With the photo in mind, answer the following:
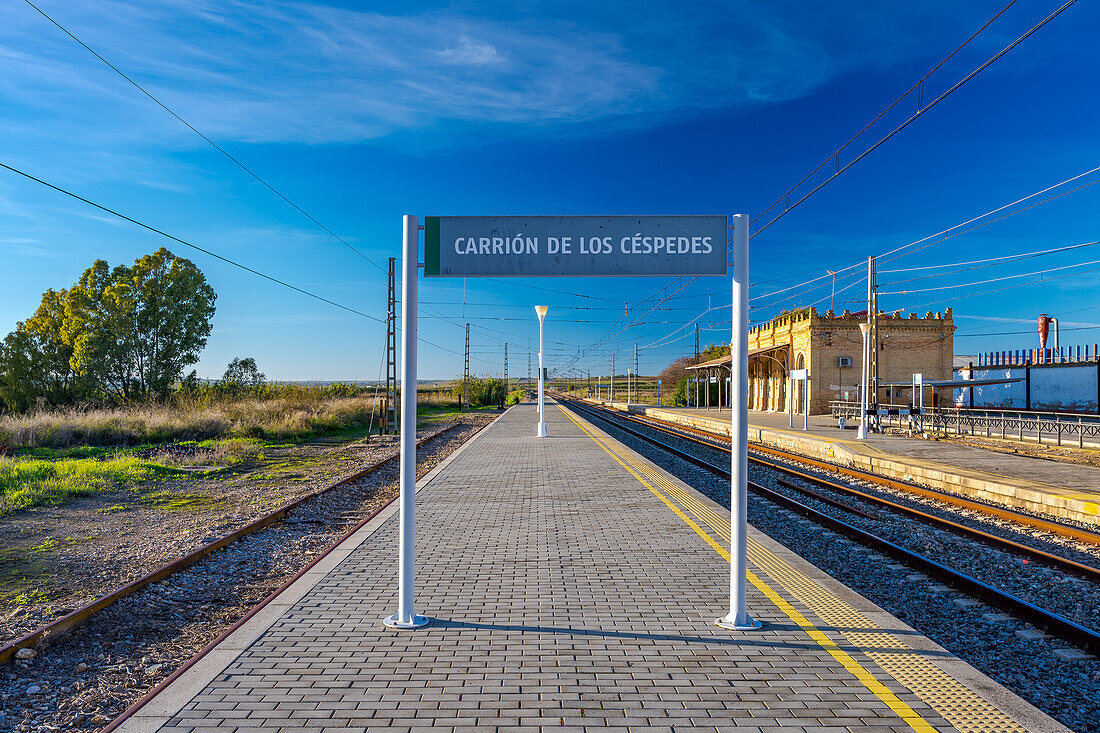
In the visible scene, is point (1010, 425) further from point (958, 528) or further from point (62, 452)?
point (62, 452)

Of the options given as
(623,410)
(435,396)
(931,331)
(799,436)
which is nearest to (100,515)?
(799,436)

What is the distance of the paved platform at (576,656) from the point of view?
3.21 meters

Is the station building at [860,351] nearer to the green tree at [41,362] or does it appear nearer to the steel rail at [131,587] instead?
the steel rail at [131,587]

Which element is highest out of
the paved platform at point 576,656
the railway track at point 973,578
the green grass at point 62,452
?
the paved platform at point 576,656

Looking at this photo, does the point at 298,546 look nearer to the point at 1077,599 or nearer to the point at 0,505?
the point at 0,505

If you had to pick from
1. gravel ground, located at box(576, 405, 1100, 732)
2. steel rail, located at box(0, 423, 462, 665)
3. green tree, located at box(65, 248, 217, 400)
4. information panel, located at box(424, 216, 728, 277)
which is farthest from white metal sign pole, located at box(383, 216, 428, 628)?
green tree, located at box(65, 248, 217, 400)

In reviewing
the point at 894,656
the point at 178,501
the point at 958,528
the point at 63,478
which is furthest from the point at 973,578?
the point at 63,478

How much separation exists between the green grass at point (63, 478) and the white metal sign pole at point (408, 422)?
8655 millimetres

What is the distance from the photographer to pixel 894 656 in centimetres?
393

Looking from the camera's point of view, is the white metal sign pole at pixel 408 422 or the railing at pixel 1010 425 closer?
the white metal sign pole at pixel 408 422

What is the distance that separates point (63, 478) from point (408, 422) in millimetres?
11469

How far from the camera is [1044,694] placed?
4105 mm

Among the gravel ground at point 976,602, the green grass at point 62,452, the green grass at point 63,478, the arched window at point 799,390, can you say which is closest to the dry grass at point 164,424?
the green grass at point 62,452

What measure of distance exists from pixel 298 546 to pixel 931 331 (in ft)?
137
